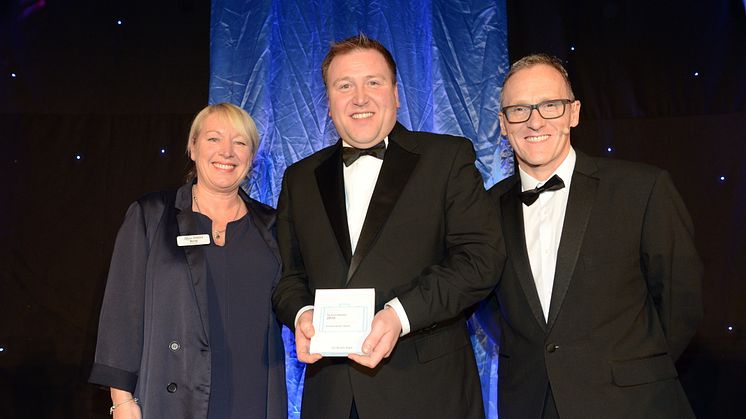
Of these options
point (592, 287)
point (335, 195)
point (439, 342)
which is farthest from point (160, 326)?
point (592, 287)

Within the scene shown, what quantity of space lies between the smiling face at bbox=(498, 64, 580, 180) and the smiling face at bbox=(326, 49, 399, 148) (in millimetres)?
514

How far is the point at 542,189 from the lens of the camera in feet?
8.61

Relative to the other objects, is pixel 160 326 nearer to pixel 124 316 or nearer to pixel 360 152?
pixel 124 316

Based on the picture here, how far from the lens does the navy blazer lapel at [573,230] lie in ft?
8.05

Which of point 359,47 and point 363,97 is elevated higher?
point 359,47

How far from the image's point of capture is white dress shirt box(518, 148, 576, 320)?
254 centimetres

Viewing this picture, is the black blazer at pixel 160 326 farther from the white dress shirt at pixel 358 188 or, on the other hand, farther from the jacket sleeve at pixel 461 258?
the jacket sleeve at pixel 461 258

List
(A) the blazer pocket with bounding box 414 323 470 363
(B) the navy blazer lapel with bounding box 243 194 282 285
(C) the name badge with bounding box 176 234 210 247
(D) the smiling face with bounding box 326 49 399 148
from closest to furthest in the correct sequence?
(A) the blazer pocket with bounding box 414 323 470 363, (D) the smiling face with bounding box 326 49 399 148, (C) the name badge with bounding box 176 234 210 247, (B) the navy blazer lapel with bounding box 243 194 282 285

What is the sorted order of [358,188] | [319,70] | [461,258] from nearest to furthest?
[461,258] < [358,188] < [319,70]

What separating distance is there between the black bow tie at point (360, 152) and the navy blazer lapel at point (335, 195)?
5cm

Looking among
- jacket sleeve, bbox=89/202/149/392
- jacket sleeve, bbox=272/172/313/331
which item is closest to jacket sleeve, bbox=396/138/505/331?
jacket sleeve, bbox=272/172/313/331

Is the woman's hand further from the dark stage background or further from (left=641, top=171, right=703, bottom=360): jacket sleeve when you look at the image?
(left=641, top=171, right=703, bottom=360): jacket sleeve

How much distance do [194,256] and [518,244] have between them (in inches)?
52.6

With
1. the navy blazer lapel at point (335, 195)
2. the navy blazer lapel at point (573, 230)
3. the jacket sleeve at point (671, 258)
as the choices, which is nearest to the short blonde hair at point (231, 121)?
the navy blazer lapel at point (335, 195)
